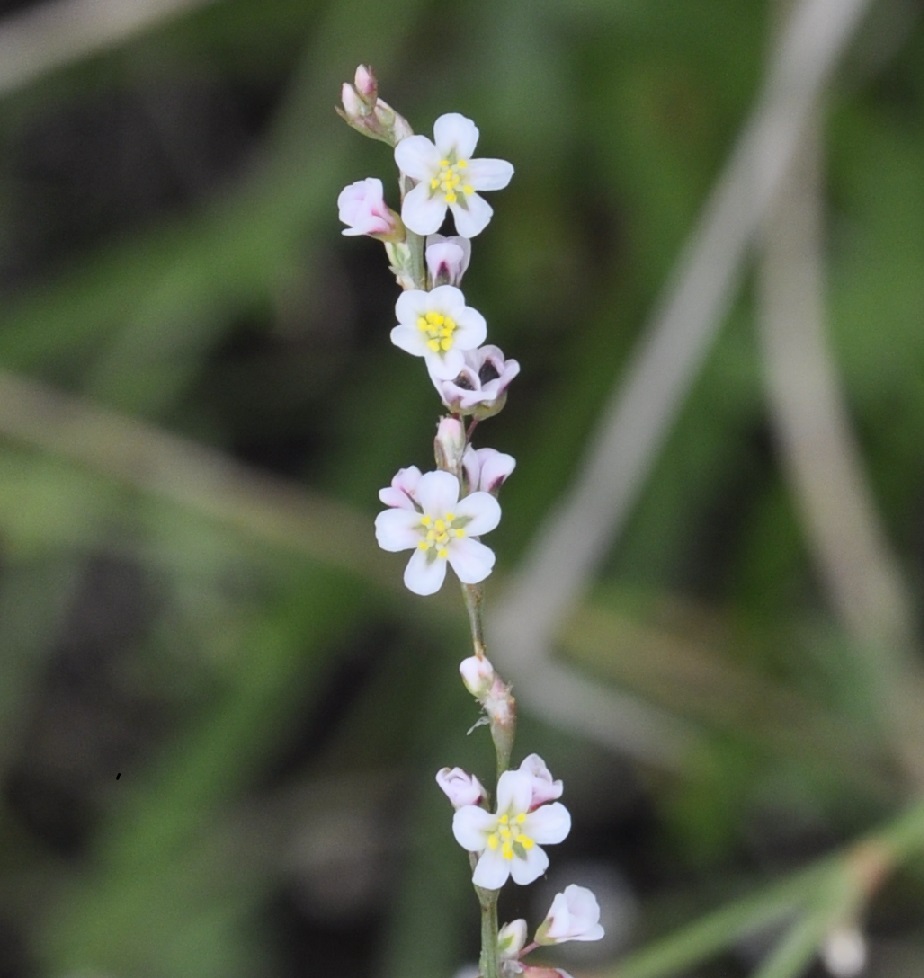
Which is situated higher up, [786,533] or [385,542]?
[786,533]

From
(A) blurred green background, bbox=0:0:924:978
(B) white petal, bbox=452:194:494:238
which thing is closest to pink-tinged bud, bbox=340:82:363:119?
(B) white petal, bbox=452:194:494:238

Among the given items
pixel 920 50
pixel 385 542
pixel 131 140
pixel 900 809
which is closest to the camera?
pixel 385 542

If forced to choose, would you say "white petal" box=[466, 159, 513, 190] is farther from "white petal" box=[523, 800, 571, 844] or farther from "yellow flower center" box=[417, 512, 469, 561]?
"white petal" box=[523, 800, 571, 844]

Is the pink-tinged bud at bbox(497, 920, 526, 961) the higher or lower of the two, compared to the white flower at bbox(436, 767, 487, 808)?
lower

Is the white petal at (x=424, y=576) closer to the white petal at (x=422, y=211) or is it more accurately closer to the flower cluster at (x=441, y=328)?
the flower cluster at (x=441, y=328)

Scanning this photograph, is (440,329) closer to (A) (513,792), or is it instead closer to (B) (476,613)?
(B) (476,613)

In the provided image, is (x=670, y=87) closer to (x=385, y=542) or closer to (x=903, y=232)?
(x=903, y=232)

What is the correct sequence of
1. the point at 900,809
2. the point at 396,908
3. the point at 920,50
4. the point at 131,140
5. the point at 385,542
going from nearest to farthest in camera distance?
the point at 385,542 < the point at 900,809 < the point at 396,908 < the point at 920,50 < the point at 131,140

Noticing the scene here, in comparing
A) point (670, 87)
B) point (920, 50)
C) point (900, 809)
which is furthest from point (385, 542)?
point (920, 50)
